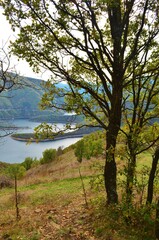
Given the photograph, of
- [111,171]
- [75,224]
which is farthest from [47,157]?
[111,171]

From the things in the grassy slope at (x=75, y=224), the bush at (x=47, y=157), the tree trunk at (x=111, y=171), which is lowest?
the bush at (x=47, y=157)

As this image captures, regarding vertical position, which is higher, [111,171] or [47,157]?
[111,171]

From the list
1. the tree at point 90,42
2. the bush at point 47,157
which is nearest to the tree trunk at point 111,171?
the tree at point 90,42

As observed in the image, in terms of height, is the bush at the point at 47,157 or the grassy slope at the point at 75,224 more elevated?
the grassy slope at the point at 75,224

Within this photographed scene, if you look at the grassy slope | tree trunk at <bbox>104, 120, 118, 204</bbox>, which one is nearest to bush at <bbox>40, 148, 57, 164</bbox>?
the grassy slope

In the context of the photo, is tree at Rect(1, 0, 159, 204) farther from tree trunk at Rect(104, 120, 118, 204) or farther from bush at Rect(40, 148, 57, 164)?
bush at Rect(40, 148, 57, 164)

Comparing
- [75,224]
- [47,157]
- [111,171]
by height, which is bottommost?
[47,157]

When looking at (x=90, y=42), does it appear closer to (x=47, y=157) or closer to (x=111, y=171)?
(x=111, y=171)

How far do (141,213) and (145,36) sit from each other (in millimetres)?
5184

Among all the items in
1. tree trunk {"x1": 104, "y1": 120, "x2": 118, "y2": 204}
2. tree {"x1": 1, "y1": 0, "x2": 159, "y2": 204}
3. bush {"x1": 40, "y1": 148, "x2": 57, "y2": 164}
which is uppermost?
tree {"x1": 1, "y1": 0, "x2": 159, "y2": 204}

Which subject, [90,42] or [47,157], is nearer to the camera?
[90,42]

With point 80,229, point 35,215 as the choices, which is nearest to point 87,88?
point 80,229

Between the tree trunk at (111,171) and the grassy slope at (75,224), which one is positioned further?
the tree trunk at (111,171)

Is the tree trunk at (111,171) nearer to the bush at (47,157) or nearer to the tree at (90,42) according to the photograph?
the tree at (90,42)
